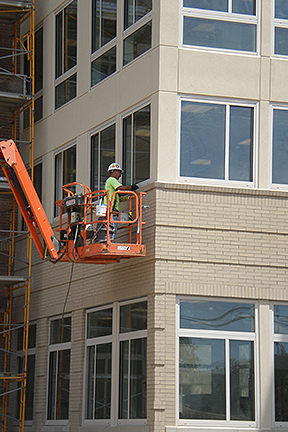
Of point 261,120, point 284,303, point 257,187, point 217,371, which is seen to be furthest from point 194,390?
point 261,120

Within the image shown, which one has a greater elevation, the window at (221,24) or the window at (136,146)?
the window at (221,24)

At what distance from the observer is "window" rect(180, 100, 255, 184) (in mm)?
15922

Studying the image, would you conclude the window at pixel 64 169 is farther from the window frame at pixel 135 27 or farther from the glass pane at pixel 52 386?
the glass pane at pixel 52 386

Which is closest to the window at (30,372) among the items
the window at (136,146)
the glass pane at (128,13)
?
the window at (136,146)

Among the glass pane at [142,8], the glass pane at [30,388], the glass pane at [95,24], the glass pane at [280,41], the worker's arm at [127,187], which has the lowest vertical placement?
the glass pane at [30,388]

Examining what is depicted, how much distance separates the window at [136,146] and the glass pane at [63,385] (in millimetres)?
4835

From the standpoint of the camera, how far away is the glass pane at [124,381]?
52.9ft

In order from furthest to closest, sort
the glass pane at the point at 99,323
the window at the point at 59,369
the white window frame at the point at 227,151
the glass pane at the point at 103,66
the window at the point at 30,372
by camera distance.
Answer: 1. the window at the point at 30,372
2. the window at the point at 59,369
3. the glass pane at the point at 103,66
4. the glass pane at the point at 99,323
5. the white window frame at the point at 227,151

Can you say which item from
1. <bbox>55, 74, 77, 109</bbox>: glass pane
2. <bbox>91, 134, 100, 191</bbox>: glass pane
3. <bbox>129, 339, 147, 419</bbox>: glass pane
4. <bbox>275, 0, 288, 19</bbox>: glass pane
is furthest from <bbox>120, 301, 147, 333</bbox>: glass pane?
<bbox>275, 0, 288, 19</bbox>: glass pane

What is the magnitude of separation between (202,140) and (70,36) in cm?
618

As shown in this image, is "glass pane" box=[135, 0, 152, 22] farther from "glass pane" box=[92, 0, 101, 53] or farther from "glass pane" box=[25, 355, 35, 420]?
"glass pane" box=[25, 355, 35, 420]

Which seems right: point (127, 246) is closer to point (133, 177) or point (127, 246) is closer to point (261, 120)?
point (133, 177)

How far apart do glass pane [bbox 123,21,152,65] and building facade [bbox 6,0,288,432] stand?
29 millimetres

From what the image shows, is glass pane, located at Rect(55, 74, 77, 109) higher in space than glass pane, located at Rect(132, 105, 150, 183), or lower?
higher
